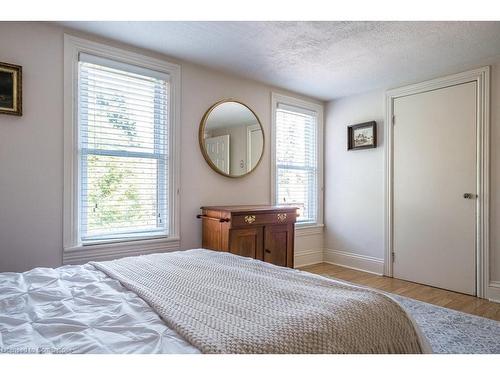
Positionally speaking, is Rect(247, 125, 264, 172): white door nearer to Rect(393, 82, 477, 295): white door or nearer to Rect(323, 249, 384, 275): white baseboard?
Rect(393, 82, 477, 295): white door

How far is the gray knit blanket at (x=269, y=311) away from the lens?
3.01 ft

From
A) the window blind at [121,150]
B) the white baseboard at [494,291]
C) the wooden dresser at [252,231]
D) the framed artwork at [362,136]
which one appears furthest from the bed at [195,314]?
the framed artwork at [362,136]

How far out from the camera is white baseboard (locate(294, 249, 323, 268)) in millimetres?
4207

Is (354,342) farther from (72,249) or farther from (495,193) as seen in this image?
(495,193)

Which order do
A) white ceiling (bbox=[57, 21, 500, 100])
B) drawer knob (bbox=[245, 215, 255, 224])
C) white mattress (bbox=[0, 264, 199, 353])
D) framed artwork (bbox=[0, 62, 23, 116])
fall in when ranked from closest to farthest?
white mattress (bbox=[0, 264, 199, 353]), framed artwork (bbox=[0, 62, 23, 116]), white ceiling (bbox=[57, 21, 500, 100]), drawer knob (bbox=[245, 215, 255, 224])

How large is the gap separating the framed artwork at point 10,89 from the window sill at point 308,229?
3.18m

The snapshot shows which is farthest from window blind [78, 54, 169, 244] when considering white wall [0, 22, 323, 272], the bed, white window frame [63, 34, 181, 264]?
the bed

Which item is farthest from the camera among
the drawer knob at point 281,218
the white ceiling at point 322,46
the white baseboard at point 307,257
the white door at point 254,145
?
the white baseboard at point 307,257

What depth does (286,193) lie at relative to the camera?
162 inches

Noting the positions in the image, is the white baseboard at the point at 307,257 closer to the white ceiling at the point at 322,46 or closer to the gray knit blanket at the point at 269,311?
the white ceiling at the point at 322,46

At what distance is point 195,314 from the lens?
41.0 inches

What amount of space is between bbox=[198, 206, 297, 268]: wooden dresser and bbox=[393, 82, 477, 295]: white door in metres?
1.41
